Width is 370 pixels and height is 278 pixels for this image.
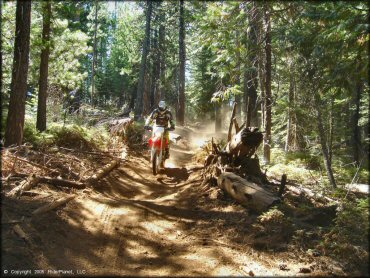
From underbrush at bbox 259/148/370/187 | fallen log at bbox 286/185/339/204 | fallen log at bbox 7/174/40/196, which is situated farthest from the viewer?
underbrush at bbox 259/148/370/187

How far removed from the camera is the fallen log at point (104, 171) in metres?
8.67

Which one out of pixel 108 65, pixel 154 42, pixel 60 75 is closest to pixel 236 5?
pixel 60 75

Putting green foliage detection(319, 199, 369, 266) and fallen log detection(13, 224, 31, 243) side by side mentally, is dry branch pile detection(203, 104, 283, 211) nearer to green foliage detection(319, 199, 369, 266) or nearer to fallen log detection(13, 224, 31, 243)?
green foliage detection(319, 199, 369, 266)

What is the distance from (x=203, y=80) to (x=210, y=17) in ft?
68.6

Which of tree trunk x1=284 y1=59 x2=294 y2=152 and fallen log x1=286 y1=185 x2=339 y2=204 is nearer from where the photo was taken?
fallen log x1=286 y1=185 x2=339 y2=204

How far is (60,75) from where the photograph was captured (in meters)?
18.8

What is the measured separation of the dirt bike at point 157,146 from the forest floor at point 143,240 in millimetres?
2792

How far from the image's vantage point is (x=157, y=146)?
34.8 feet

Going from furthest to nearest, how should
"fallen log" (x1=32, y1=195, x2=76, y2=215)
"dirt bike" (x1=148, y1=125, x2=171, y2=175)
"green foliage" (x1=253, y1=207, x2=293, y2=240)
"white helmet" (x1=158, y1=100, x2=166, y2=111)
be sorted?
"white helmet" (x1=158, y1=100, x2=166, y2=111) < "dirt bike" (x1=148, y1=125, x2=171, y2=175) < "green foliage" (x1=253, y1=207, x2=293, y2=240) < "fallen log" (x1=32, y1=195, x2=76, y2=215)

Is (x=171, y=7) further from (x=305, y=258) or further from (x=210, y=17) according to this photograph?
(x=305, y=258)

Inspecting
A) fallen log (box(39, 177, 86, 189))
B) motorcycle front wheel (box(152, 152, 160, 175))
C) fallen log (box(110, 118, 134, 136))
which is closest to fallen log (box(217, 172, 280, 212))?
motorcycle front wheel (box(152, 152, 160, 175))

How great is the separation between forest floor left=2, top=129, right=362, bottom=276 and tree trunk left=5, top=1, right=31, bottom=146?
3076 millimetres

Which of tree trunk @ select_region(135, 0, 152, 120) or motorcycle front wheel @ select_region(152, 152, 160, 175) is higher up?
tree trunk @ select_region(135, 0, 152, 120)

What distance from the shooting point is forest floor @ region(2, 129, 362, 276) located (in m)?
4.59
